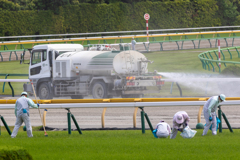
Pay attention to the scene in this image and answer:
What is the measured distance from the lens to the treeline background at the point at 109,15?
38312mm

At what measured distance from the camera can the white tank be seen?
18031mm

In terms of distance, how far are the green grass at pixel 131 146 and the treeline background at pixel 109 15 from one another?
1177 inches

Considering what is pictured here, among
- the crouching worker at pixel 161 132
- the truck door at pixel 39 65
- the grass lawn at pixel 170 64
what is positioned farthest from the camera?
the grass lawn at pixel 170 64

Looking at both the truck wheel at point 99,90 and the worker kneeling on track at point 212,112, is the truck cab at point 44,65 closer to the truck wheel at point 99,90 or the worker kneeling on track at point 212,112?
the truck wheel at point 99,90

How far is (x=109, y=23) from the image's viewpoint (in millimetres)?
39531

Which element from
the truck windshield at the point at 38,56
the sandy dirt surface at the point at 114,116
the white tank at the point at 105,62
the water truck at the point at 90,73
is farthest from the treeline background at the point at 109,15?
the sandy dirt surface at the point at 114,116

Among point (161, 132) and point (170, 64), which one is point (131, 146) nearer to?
point (161, 132)

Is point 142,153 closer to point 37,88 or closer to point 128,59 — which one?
point 128,59

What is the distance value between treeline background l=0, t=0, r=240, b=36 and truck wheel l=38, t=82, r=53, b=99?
62.7 feet

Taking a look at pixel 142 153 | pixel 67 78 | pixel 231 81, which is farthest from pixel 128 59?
pixel 142 153

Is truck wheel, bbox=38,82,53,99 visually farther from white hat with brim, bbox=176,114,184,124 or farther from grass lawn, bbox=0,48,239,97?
white hat with brim, bbox=176,114,184,124

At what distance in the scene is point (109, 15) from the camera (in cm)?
3969

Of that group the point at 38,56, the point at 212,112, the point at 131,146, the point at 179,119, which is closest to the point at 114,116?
the point at 179,119

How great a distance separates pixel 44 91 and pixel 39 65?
1254 mm
